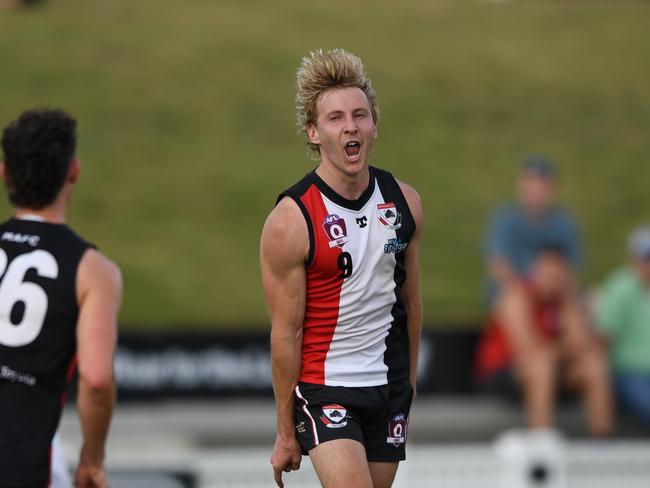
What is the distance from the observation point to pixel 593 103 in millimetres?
22625

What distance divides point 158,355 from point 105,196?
24.8 ft

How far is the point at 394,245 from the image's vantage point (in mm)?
4840

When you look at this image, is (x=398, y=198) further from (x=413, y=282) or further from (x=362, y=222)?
(x=413, y=282)

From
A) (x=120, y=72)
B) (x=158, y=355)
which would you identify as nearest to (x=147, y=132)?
(x=120, y=72)

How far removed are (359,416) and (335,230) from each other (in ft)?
2.40

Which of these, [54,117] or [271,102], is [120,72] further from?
[54,117]

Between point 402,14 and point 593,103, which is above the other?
point 402,14

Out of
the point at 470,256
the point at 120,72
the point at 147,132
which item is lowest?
the point at 470,256

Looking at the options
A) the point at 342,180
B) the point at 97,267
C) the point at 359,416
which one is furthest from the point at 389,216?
the point at 97,267

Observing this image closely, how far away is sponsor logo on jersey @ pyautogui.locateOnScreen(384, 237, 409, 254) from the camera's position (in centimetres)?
482

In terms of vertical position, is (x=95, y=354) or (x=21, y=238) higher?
(x=21, y=238)

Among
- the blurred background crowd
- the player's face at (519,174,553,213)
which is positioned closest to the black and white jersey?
the blurred background crowd

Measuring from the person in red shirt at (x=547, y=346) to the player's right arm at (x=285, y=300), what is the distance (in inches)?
211

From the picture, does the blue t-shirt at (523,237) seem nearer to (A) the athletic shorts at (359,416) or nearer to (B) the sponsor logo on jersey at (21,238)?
(A) the athletic shorts at (359,416)
